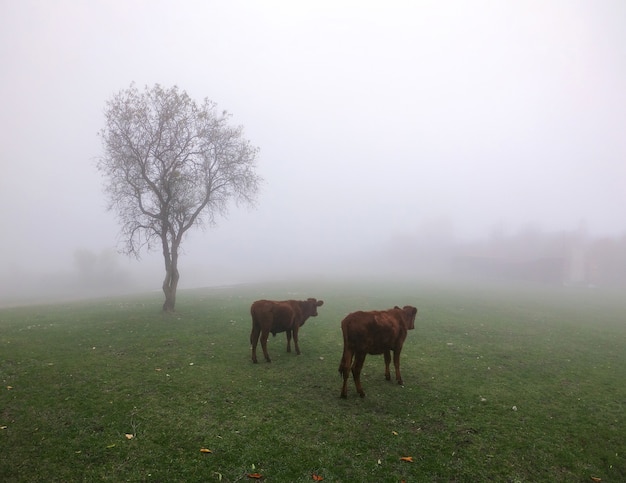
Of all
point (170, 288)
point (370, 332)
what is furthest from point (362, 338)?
point (170, 288)

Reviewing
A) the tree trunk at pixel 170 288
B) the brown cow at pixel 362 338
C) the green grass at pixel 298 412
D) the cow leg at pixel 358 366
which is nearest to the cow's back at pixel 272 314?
the green grass at pixel 298 412

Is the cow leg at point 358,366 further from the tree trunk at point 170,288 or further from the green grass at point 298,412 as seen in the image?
the tree trunk at point 170,288

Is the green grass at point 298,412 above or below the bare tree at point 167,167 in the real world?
below

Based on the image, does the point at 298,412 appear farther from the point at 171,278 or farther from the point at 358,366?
the point at 171,278

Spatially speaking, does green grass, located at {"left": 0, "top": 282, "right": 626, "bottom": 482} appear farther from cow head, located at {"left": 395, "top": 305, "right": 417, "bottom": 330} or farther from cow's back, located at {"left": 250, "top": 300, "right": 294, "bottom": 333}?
cow head, located at {"left": 395, "top": 305, "right": 417, "bottom": 330}

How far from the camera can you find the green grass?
6.43 meters

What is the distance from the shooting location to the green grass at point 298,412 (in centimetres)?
643

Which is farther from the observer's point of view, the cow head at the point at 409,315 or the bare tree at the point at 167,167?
the bare tree at the point at 167,167

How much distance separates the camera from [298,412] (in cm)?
855

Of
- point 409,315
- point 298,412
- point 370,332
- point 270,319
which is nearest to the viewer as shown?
point 298,412

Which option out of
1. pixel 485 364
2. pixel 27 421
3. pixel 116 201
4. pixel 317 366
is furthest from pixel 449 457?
pixel 116 201

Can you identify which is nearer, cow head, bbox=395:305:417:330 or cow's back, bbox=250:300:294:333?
cow head, bbox=395:305:417:330

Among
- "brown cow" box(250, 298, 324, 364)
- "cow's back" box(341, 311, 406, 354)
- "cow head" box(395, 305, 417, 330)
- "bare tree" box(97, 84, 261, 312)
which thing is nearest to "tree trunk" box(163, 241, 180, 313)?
"bare tree" box(97, 84, 261, 312)

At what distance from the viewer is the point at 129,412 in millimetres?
8266
